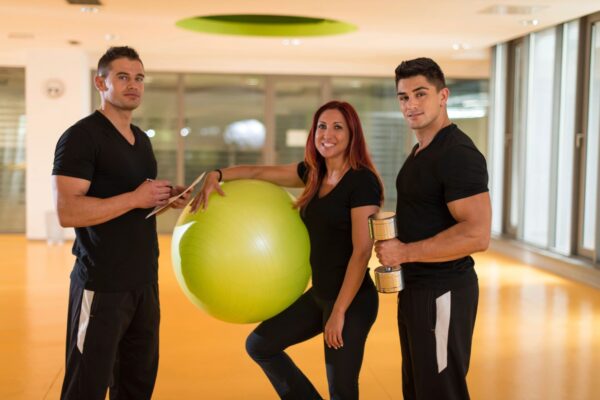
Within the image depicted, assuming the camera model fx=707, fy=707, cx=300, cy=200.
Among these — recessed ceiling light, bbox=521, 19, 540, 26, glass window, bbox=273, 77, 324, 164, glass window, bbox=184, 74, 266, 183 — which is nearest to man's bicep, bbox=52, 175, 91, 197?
recessed ceiling light, bbox=521, 19, 540, 26

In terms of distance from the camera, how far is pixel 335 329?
104 inches

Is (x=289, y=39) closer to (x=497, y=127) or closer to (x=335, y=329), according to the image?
(x=497, y=127)

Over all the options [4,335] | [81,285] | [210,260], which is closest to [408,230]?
[210,260]

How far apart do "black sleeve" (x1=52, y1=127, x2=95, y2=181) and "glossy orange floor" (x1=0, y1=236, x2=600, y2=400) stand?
163 centimetres

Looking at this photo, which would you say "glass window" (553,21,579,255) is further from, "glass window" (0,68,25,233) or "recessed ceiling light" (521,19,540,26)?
"glass window" (0,68,25,233)

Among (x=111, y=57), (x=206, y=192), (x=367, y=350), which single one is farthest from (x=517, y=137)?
(x=111, y=57)

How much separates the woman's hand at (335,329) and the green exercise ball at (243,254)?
0.56 ft

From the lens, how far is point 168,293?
6348mm

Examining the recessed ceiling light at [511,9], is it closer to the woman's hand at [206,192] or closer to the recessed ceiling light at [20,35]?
the woman's hand at [206,192]

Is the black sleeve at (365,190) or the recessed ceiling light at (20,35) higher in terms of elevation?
the recessed ceiling light at (20,35)

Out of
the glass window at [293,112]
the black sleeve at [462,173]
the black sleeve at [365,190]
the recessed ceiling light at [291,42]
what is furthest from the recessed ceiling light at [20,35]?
the black sleeve at [462,173]

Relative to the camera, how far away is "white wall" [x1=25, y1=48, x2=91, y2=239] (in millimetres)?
9555

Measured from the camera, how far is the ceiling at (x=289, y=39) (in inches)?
251

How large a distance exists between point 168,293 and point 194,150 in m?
4.71
